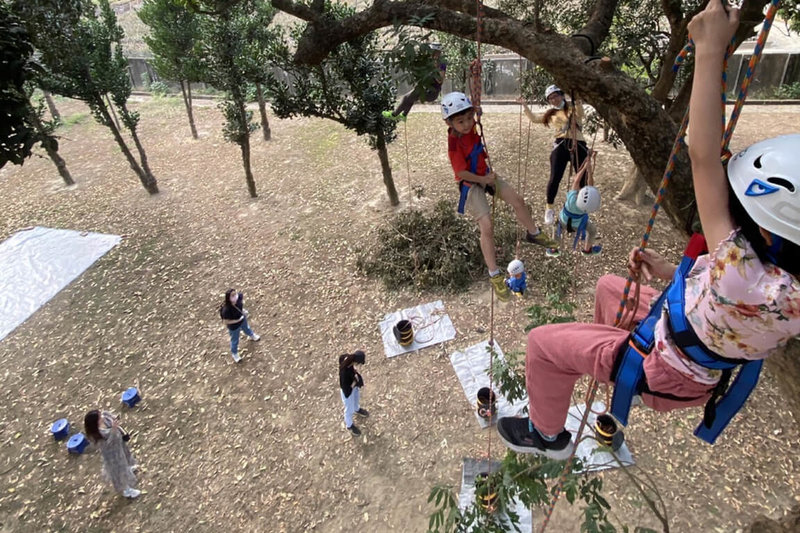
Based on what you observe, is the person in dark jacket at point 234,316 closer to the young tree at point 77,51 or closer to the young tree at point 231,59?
the young tree at point 231,59

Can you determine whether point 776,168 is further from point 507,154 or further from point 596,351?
point 507,154

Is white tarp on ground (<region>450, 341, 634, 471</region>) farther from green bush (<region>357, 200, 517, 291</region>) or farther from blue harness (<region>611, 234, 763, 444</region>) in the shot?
blue harness (<region>611, 234, 763, 444</region>)

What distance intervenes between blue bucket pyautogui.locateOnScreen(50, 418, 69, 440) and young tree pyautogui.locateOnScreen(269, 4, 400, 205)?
4901mm

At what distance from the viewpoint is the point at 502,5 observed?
662cm

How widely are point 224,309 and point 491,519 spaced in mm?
4072

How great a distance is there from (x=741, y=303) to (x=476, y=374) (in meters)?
3.71

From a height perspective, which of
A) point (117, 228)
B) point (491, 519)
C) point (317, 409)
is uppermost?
point (491, 519)

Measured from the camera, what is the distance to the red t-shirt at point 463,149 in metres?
3.82

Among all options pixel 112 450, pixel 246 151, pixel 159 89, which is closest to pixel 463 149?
pixel 112 450

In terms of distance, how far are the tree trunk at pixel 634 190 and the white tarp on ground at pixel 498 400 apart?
3937 millimetres

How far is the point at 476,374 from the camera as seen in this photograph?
4.83 metres

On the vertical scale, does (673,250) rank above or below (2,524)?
above

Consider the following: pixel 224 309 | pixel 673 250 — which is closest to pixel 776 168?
pixel 224 309

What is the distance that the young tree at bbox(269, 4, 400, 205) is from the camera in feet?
22.0
